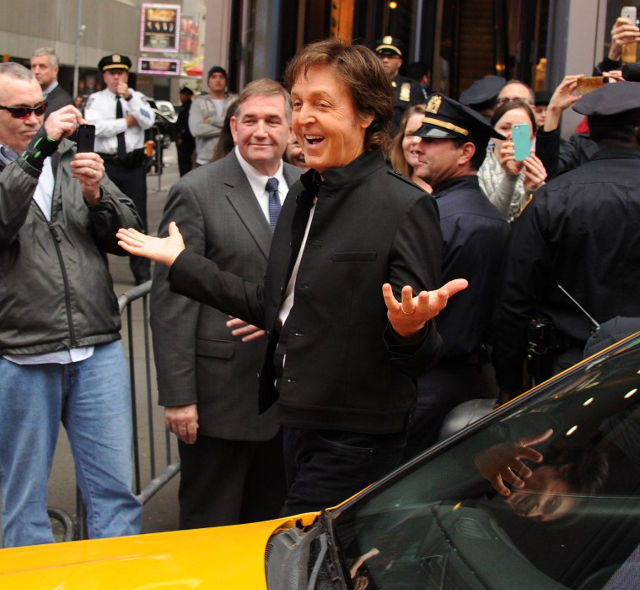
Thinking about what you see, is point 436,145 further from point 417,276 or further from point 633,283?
point 417,276

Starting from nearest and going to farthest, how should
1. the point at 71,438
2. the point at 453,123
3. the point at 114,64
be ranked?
the point at 71,438 < the point at 453,123 < the point at 114,64

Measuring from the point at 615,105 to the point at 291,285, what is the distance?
1.61 metres

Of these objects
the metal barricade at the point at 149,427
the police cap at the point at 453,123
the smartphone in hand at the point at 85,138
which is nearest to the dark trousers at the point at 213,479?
the metal barricade at the point at 149,427

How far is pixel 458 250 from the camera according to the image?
3.84m

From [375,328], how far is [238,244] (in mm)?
1100

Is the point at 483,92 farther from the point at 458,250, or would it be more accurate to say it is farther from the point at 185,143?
the point at 185,143

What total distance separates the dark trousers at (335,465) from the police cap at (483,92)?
4228 mm

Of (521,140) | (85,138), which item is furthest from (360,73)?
(521,140)

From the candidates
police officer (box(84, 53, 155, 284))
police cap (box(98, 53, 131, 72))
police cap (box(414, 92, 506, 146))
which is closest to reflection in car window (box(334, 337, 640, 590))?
police cap (box(414, 92, 506, 146))

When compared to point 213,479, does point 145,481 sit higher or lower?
lower

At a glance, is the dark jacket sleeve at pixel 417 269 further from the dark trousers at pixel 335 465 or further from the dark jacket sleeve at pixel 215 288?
the dark jacket sleeve at pixel 215 288

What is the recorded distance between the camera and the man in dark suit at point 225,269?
3.75 meters

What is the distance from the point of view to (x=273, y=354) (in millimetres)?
3020

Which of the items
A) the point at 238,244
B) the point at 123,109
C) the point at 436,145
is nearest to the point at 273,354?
the point at 238,244
